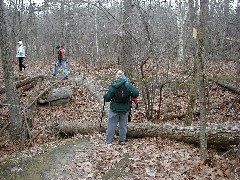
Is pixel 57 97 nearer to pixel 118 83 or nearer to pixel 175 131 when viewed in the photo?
pixel 118 83

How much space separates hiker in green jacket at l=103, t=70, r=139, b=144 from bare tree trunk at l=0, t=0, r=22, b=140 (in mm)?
3590

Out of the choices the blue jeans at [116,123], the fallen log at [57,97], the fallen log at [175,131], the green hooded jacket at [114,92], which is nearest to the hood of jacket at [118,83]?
the green hooded jacket at [114,92]

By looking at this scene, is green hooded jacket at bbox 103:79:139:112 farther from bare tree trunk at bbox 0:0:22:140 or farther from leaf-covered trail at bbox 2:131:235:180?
bare tree trunk at bbox 0:0:22:140

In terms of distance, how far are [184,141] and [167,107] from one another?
3.89 metres

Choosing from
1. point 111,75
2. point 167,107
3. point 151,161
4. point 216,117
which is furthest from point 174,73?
point 151,161

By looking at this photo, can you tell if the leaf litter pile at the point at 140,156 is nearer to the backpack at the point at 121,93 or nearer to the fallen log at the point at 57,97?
the backpack at the point at 121,93

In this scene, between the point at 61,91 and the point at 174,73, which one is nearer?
the point at 61,91

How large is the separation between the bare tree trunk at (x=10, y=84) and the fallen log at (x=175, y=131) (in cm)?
147

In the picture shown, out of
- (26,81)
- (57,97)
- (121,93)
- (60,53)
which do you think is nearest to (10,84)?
(57,97)

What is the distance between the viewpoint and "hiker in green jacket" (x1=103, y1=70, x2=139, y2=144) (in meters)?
8.21

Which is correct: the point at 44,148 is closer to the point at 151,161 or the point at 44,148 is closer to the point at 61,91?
the point at 151,161

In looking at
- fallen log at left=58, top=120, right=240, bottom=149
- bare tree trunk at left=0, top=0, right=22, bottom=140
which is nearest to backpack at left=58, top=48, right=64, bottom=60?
bare tree trunk at left=0, top=0, right=22, bottom=140

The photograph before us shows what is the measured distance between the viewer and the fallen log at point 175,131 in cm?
767

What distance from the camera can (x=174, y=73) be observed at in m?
17.4
